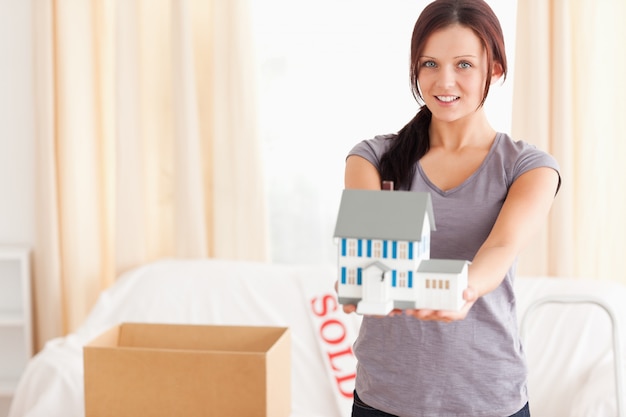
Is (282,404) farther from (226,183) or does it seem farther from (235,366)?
(226,183)

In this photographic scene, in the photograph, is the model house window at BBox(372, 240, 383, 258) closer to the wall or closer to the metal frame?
the metal frame

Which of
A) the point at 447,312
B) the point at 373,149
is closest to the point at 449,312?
the point at 447,312

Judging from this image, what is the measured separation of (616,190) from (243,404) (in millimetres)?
1675

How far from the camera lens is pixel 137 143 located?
3039mm

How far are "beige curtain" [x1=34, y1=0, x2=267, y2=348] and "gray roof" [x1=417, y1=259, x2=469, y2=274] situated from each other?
1944 millimetres

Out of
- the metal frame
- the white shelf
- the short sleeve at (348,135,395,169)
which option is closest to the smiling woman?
the white shelf

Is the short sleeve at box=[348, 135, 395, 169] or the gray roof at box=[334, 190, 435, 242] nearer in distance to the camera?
the gray roof at box=[334, 190, 435, 242]

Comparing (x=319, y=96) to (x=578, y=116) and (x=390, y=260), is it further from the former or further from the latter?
(x=390, y=260)

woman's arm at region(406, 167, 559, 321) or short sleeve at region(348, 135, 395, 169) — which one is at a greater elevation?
short sleeve at region(348, 135, 395, 169)

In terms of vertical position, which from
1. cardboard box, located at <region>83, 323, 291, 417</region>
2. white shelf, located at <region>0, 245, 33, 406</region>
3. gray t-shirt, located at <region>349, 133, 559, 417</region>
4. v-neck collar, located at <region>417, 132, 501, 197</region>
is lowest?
white shelf, located at <region>0, 245, 33, 406</region>

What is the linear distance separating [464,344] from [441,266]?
0.20m

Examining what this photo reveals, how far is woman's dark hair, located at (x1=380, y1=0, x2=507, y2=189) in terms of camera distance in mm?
1204

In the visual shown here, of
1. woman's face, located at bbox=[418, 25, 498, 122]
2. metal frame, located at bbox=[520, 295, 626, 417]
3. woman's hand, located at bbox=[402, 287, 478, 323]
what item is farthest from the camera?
metal frame, located at bbox=[520, 295, 626, 417]

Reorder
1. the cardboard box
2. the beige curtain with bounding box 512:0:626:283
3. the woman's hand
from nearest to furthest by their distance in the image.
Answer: the woman's hand < the cardboard box < the beige curtain with bounding box 512:0:626:283
